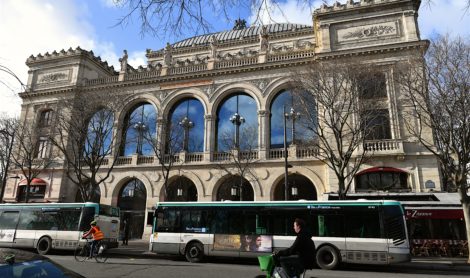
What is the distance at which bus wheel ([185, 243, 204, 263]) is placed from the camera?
46.9 ft

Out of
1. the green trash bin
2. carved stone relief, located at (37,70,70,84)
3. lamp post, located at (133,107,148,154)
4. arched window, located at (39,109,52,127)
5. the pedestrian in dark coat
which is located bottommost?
the green trash bin

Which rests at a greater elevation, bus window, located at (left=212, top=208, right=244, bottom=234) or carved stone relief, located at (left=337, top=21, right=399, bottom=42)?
carved stone relief, located at (left=337, top=21, right=399, bottom=42)

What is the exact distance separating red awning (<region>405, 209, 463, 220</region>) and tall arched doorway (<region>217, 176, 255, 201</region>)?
10324 mm

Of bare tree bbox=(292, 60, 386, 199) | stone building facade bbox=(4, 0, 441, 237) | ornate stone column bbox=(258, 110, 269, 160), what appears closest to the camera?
bare tree bbox=(292, 60, 386, 199)

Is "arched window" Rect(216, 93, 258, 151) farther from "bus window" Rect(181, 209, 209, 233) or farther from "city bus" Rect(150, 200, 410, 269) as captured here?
"city bus" Rect(150, 200, 410, 269)

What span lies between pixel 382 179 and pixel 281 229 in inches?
401

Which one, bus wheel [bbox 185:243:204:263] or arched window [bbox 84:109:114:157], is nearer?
bus wheel [bbox 185:243:204:263]

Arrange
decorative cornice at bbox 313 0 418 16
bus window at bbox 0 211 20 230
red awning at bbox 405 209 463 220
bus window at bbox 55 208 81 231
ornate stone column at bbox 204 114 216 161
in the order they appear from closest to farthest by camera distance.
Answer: bus window at bbox 55 208 81 231 < red awning at bbox 405 209 463 220 < bus window at bbox 0 211 20 230 < decorative cornice at bbox 313 0 418 16 < ornate stone column at bbox 204 114 216 161

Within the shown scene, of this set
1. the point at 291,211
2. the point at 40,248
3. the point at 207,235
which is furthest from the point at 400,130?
the point at 40,248

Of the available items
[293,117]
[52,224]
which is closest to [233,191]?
[293,117]

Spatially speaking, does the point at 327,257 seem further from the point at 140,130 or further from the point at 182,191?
the point at 140,130

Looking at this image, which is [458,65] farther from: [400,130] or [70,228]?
[70,228]

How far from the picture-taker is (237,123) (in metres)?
25.4

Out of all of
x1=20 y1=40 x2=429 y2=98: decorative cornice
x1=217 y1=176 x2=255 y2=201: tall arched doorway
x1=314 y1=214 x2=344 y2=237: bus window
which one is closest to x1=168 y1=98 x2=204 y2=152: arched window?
x1=20 y1=40 x2=429 y2=98: decorative cornice
